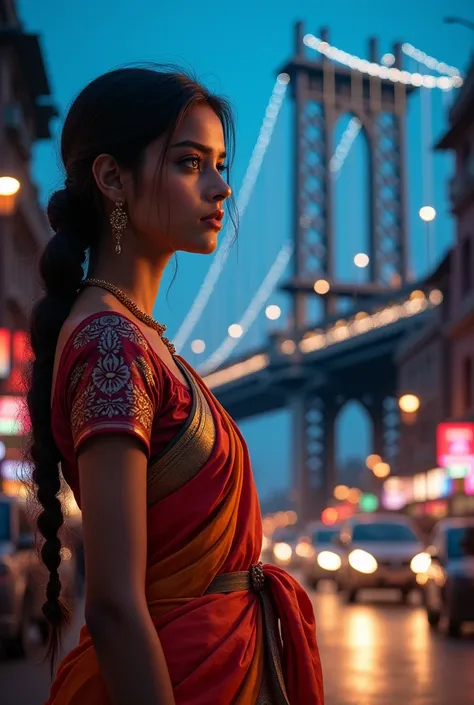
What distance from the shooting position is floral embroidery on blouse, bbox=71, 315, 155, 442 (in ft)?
7.61

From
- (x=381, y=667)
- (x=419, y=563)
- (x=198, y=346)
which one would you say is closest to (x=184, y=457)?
(x=381, y=667)

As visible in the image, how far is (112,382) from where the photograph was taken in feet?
7.71

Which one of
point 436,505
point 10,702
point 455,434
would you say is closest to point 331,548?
point 455,434

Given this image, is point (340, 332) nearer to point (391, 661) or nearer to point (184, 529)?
point (391, 661)

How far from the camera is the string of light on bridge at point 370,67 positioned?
352ft

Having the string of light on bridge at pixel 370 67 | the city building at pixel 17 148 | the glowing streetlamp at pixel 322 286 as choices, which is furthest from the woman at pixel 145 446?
the string of light on bridge at pixel 370 67

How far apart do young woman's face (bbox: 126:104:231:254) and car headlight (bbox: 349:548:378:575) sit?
81.9ft

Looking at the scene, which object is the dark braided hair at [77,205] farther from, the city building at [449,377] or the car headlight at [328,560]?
the car headlight at [328,560]

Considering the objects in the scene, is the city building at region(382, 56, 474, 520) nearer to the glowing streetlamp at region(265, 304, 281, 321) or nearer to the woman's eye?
the woman's eye

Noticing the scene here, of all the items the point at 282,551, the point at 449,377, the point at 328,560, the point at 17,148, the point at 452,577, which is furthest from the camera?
the point at 449,377

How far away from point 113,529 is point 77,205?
716 millimetres

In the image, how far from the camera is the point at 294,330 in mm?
94938

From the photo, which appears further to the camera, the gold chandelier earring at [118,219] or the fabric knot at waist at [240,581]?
the gold chandelier earring at [118,219]

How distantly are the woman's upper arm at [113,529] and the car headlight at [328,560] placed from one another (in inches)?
1347
